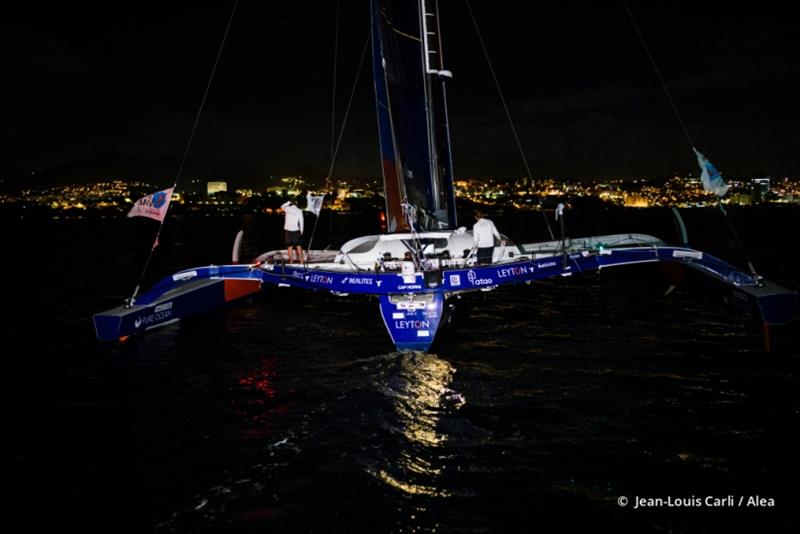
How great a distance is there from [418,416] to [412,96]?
7982 millimetres

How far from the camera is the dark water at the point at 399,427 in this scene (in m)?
5.36

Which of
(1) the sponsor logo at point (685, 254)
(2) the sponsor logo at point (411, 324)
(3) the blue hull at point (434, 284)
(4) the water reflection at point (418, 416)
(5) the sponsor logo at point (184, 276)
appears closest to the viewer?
(4) the water reflection at point (418, 416)

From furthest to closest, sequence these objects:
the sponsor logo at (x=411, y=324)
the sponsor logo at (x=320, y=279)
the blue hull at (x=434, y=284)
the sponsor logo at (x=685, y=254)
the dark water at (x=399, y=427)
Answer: the sponsor logo at (x=685, y=254) → the sponsor logo at (x=320, y=279) → the sponsor logo at (x=411, y=324) → the blue hull at (x=434, y=284) → the dark water at (x=399, y=427)

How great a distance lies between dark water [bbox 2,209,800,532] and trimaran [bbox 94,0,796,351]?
88 centimetres

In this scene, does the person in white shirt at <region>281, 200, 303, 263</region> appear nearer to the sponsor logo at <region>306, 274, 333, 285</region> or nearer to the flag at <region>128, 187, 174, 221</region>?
the sponsor logo at <region>306, 274, 333, 285</region>

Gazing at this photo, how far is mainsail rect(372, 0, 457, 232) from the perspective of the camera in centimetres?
1243

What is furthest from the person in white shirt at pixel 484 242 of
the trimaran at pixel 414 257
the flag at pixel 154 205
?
the flag at pixel 154 205

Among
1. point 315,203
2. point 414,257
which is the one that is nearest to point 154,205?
point 315,203

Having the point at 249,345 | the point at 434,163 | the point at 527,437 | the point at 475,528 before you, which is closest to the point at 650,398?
the point at 527,437

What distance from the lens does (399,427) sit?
7.22m

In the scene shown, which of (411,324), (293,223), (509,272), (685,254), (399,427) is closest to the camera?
(399,427)

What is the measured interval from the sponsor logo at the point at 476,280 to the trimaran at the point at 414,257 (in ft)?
0.06

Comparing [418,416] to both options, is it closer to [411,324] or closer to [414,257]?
[411,324]

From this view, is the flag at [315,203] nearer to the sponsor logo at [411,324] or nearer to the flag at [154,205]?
the flag at [154,205]
